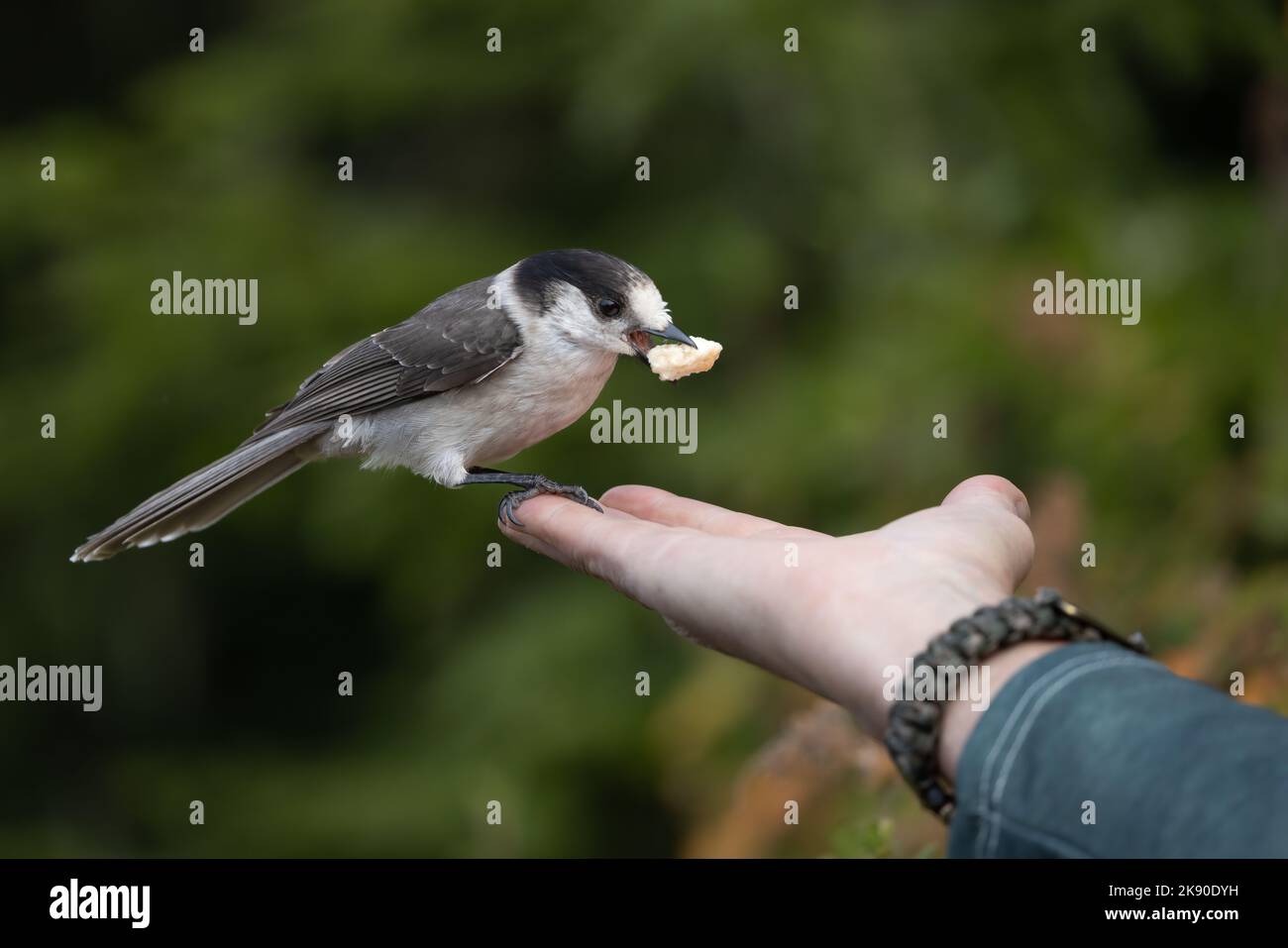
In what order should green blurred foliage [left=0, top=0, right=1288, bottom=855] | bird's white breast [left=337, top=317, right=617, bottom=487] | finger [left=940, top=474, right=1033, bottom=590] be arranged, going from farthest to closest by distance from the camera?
1. green blurred foliage [left=0, top=0, right=1288, bottom=855]
2. bird's white breast [left=337, top=317, right=617, bottom=487]
3. finger [left=940, top=474, right=1033, bottom=590]

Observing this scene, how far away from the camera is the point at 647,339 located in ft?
10.6

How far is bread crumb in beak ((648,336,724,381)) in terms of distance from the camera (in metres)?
3.13

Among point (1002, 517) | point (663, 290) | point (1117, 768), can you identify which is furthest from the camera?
point (663, 290)

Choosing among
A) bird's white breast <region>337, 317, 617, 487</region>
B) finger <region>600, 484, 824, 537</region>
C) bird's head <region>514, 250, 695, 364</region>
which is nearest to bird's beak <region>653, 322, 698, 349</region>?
bird's head <region>514, 250, 695, 364</region>

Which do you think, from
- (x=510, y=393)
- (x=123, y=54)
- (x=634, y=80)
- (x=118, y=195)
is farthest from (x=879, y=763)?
(x=123, y=54)

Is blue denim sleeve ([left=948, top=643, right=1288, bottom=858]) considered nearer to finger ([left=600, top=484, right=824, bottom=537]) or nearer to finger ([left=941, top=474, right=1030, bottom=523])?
finger ([left=941, top=474, right=1030, bottom=523])

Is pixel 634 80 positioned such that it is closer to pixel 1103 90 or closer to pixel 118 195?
pixel 1103 90

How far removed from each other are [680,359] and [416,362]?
0.74m

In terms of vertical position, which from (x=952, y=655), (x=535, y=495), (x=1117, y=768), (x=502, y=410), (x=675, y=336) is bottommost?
(x=1117, y=768)

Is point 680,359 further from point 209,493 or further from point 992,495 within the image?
point 209,493

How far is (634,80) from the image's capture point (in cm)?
493

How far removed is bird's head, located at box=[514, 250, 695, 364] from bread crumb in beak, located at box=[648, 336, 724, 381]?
31 mm

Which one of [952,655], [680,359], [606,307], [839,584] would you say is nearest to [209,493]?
[606,307]

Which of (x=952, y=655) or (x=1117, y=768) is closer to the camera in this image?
(x=1117, y=768)
